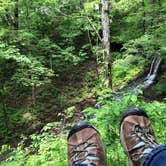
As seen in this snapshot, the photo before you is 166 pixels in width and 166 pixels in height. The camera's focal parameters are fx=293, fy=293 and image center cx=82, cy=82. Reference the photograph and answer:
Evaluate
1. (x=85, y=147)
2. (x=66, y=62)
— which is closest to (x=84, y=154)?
(x=85, y=147)

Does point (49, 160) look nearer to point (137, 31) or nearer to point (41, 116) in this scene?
point (41, 116)

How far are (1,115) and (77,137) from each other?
31.8 feet

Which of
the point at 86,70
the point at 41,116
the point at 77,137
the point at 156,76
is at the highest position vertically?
the point at 86,70

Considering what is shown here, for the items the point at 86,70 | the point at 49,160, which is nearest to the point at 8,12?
the point at 86,70

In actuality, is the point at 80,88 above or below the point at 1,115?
above

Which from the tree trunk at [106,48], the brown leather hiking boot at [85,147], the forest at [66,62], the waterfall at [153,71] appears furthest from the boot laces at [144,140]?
the waterfall at [153,71]

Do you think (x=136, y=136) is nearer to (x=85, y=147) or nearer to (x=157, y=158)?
(x=85, y=147)

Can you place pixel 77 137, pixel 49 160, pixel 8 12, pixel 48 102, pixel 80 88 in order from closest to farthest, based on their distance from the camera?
1. pixel 77 137
2. pixel 49 160
3. pixel 8 12
4. pixel 48 102
5. pixel 80 88

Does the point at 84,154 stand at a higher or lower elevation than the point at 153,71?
lower

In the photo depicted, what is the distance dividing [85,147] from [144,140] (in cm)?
44

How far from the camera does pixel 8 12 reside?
10719 mm

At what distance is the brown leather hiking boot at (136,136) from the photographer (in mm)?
1999

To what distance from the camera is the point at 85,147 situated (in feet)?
7.26

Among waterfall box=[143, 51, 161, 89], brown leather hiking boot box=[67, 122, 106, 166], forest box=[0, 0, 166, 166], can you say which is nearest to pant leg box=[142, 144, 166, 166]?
brown leather hiking boot box=[67, 122, 106, 166]
